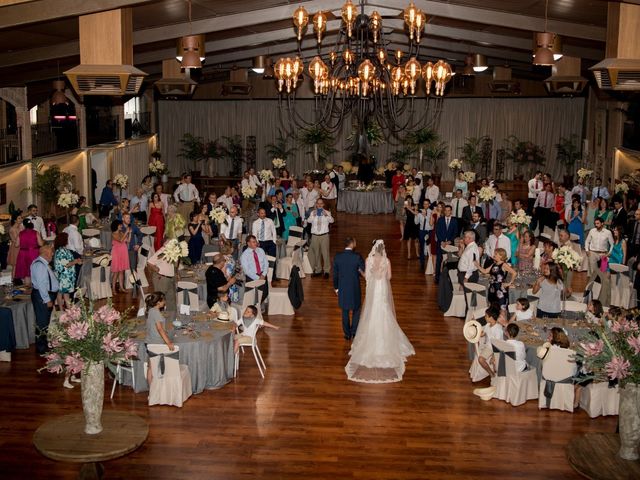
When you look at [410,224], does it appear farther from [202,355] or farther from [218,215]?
[202,355]

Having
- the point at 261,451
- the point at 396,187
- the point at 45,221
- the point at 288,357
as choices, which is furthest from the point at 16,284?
the point at 396,187

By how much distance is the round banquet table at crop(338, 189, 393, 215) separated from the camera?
2309 cm

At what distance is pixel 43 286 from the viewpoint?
10.1 metres

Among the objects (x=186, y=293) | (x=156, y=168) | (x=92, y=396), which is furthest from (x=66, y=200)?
(x=92, y=396)

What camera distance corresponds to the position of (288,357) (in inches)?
413

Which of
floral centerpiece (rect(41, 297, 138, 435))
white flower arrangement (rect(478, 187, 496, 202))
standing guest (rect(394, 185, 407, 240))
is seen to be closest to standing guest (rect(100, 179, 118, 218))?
standing guest (rect(394, 185, 407, 240))

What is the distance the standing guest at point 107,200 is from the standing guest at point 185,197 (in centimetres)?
145

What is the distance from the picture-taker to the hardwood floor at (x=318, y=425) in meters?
7.41

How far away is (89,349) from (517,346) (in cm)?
468

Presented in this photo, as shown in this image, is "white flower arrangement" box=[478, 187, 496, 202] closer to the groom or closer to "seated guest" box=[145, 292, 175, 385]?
the groom

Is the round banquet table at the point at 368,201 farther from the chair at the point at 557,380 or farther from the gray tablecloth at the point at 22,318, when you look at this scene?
the chair at the point at 557,380

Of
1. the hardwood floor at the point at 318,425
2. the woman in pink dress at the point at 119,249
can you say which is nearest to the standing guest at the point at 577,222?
the hardwood floor at the point at 318,425

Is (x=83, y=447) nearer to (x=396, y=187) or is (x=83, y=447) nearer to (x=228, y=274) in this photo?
(x=228, y=274)

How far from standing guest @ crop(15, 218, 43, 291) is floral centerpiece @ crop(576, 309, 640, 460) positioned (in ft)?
29.0
